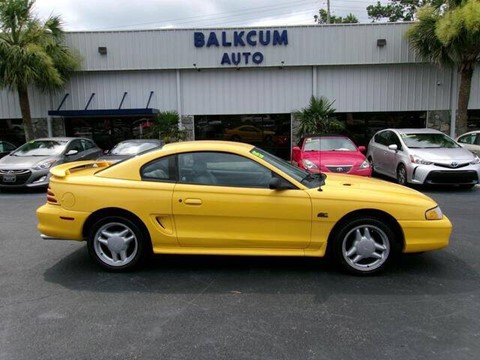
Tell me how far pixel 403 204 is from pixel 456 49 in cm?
1226

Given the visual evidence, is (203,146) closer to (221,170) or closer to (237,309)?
(221,170)

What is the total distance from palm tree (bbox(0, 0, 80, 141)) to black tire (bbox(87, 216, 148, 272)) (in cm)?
1199

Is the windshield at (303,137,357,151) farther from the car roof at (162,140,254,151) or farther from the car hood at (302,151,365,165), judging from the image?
the car roof at (162,140,254,151)

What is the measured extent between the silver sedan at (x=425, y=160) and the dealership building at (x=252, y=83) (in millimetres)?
5576

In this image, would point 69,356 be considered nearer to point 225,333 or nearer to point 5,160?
point 225,333

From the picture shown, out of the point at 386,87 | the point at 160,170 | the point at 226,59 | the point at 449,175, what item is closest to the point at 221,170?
the point at 160,170

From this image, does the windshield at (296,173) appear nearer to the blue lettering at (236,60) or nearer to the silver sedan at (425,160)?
the silver sedan at (425,160)

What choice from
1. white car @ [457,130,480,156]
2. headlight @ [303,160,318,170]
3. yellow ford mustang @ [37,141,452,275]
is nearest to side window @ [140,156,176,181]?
yellow ford mustang @ [37,141,452,275]

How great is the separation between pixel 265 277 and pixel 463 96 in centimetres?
1375

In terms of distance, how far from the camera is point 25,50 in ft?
49.7

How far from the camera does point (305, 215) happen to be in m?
4.78

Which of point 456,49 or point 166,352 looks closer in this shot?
point 166,352

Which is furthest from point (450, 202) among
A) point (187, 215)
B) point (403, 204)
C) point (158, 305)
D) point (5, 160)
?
point (5, 160)

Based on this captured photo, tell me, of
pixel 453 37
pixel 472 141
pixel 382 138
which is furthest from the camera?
pixel 453 37
